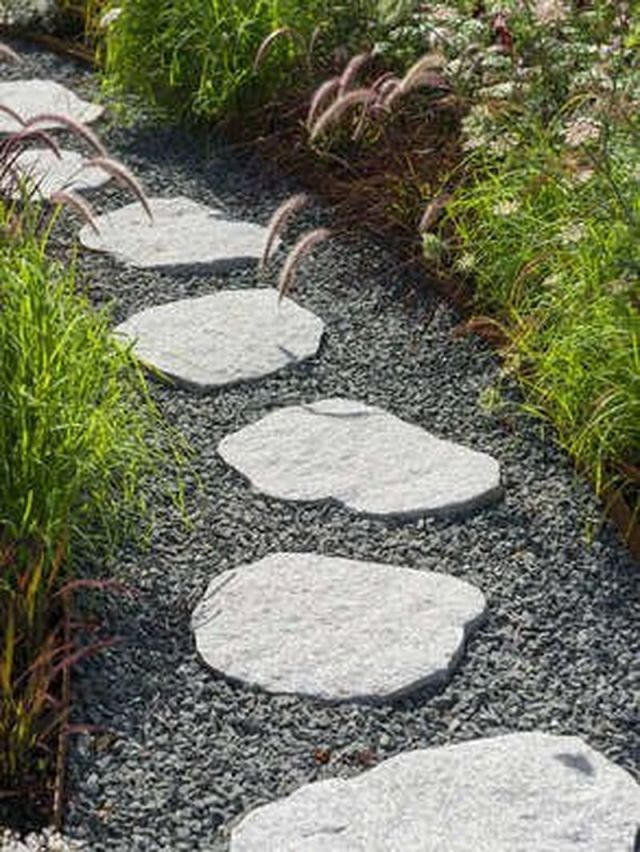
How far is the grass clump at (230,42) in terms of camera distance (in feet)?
18.6

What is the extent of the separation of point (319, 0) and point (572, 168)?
1674 mm

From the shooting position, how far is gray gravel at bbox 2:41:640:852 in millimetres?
3053

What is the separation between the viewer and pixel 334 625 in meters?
3.40

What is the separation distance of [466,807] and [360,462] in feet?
3.92

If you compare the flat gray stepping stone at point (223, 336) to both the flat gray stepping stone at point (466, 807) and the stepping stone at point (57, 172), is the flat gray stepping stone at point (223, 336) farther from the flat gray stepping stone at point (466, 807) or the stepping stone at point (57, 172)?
the flat gray stepping stone at point (466, 807)

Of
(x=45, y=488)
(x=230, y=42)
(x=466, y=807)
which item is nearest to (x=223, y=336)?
(x=45, y=488)

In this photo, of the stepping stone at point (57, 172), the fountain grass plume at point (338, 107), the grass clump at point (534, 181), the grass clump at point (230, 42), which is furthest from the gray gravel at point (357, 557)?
the grass clump at point (230, 42)

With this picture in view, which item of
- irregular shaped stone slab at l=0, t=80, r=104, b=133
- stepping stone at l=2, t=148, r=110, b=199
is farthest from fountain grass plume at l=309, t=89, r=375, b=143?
irregular shaped stone slab at l=0, t=80, r=104, b=133

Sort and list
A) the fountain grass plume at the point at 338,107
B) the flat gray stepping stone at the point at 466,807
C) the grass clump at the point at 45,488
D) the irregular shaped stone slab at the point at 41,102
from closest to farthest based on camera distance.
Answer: the flat gray stepping stone at the point at 466,807, the grass clump at the point at 45,488, the fountain grass plume at the point at 338,107, the irregular shaped stone slab at the point at 41,102

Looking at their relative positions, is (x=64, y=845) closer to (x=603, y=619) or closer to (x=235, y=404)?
(x=603, y=619)

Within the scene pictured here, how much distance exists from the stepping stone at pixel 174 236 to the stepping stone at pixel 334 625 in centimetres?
157

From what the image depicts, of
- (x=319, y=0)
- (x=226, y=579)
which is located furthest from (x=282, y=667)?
(x=319, y=0)

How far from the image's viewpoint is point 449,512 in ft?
12.5

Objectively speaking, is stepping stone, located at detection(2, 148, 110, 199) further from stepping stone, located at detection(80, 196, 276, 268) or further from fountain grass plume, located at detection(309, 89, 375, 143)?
fountain grass plume, located at detection(309, 89, 375, 143)
